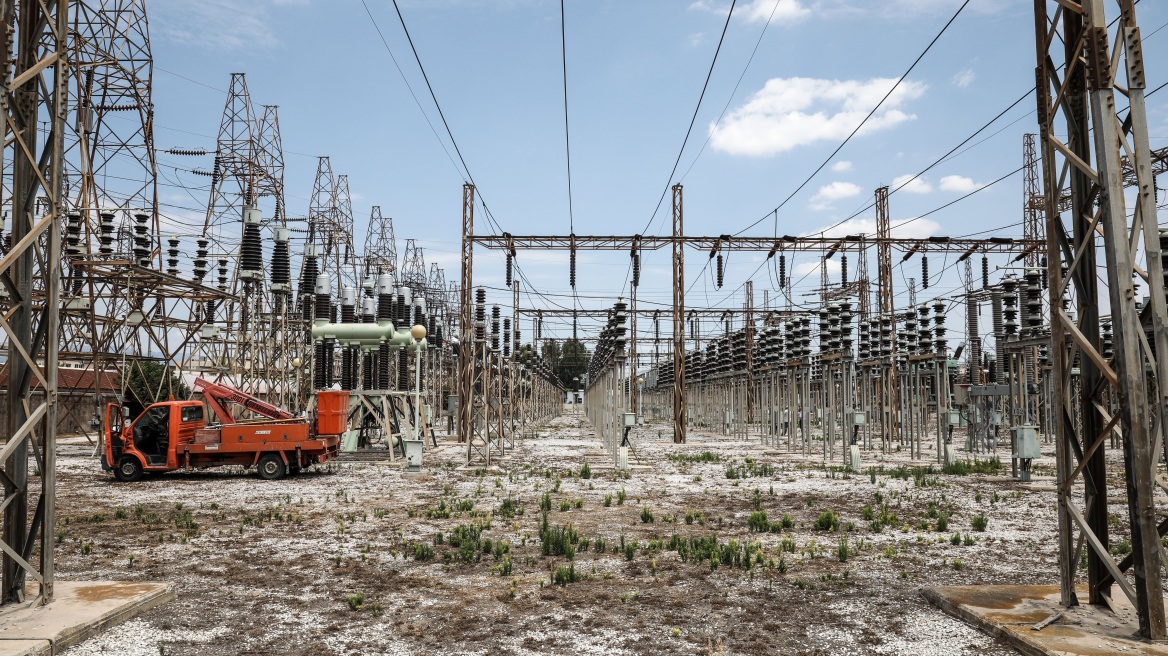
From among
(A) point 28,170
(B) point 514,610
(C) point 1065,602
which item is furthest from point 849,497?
(A) point 28,170

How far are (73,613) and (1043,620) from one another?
6.79 metres

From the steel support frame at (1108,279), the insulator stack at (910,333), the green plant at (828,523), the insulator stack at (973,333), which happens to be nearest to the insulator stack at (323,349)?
the green plant at (828,523)

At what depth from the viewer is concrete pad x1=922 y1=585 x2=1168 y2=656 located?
503 centimetres

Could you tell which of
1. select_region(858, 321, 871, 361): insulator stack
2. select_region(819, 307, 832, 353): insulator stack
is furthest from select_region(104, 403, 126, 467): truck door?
select_region(858, 321, 871, 361): insulator stack

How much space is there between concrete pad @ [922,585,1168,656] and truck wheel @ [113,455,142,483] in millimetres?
14853

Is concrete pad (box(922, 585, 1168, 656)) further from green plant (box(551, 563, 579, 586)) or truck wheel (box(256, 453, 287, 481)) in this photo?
truck wheel (box(256, 453, 287, 481))

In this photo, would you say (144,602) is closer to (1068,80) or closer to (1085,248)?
(1085,248)

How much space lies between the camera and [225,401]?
696 inches

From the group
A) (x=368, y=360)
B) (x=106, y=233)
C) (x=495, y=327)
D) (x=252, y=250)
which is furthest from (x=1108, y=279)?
(x=495, y=327)

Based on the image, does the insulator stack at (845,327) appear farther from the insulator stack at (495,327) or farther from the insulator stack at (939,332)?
the insulator stack at (495,327)

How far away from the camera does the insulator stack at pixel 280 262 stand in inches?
821

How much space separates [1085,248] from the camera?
5.63 meters

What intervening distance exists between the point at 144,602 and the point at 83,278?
15.7 metres

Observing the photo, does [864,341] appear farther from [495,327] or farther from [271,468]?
[271,468]
